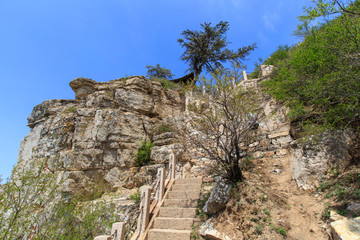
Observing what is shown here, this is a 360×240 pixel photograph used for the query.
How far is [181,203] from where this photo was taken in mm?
6086

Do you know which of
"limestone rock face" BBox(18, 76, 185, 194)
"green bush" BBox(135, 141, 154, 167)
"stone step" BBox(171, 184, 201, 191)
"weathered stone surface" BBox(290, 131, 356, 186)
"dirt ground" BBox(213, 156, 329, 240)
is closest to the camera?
"dirt ground" BBox(213, 156, 329, 240)

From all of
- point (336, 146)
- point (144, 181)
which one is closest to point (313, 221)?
point (336, 146)

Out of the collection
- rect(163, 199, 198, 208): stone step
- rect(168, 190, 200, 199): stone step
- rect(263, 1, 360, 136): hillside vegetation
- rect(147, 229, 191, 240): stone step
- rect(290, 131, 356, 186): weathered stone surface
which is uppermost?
rect(263, 1, 360, 136): hillside vegetation

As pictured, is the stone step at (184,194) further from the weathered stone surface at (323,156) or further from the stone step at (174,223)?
the weathered stone surface at (323,156)

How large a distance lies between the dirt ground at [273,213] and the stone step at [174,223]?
81cm

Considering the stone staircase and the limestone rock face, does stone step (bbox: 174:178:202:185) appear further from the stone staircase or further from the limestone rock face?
the limestone rock face

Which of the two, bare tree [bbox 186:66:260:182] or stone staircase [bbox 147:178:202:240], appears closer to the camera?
stone staircase [bbox 147:178:202:240]

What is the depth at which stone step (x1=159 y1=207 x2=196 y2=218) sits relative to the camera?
5.59 metres

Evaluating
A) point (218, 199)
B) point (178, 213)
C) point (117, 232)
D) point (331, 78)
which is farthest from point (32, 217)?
point (331, 78)

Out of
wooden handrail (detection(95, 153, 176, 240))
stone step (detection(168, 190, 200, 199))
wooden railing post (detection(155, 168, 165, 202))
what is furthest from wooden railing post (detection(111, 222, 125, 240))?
stone step (detection(168, 190, 200, 199))

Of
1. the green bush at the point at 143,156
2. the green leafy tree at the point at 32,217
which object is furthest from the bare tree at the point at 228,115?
the green bush at the point at 143,156

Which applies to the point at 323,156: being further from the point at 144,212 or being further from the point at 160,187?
the point at 144,212

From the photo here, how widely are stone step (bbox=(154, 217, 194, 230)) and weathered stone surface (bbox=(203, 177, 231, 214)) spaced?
0.57 m

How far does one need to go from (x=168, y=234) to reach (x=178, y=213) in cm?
78
